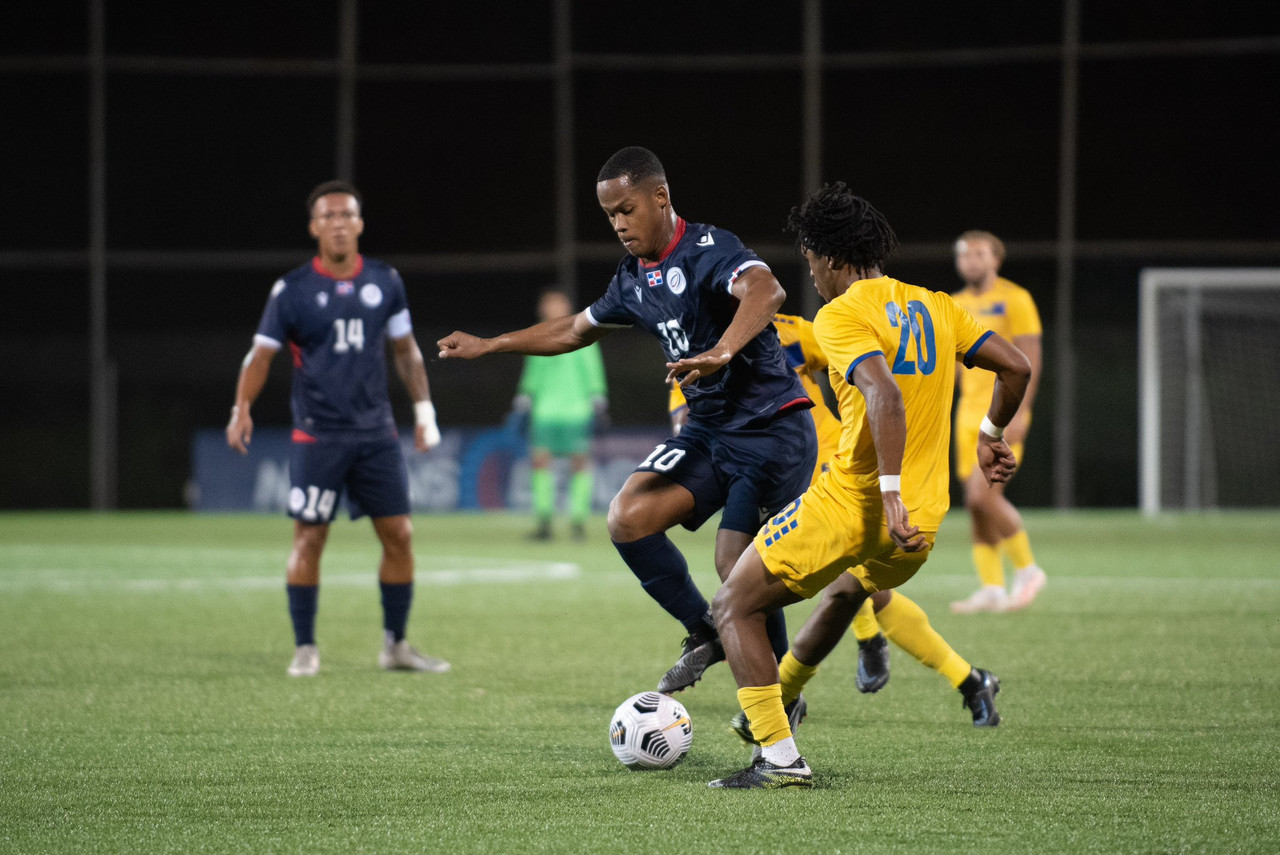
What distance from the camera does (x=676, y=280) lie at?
5.56 m

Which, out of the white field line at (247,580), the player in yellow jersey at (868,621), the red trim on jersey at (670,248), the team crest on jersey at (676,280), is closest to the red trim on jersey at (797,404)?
the player in yellow jersey at (868,621)

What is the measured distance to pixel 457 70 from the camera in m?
22.1

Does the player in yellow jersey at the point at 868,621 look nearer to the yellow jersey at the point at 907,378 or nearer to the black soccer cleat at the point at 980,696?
the black soccer cleat at the point at 980,696

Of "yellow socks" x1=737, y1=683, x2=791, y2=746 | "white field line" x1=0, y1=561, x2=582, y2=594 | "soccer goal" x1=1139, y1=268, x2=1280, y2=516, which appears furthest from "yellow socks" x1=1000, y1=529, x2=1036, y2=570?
"soccer goal" x1=1139, y1=268, x2=1280, y2=516

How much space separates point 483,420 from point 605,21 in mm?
5981

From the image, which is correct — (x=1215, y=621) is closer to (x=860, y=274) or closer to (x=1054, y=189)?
(x=860, y=274)

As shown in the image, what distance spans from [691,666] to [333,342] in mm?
2639

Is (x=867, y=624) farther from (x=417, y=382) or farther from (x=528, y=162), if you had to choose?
(x=528, y=162)

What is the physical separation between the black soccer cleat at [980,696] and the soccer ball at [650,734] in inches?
46.1

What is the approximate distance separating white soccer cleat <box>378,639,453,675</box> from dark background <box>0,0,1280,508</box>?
1316 cm

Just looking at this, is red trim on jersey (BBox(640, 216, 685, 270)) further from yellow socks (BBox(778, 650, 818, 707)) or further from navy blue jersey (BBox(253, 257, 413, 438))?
navy blue jersey (BBox(253, 257, 413, 438))

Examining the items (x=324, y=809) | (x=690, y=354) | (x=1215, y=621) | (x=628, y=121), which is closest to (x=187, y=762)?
(x=324, y=809)

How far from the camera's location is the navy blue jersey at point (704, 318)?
5.52 meters

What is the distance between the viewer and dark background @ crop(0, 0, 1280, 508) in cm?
2078
